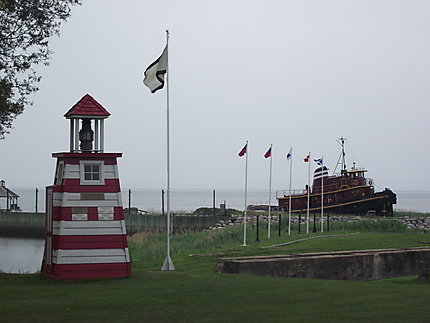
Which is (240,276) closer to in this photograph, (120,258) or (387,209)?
(120,258)

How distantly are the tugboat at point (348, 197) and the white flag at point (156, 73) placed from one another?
143ft

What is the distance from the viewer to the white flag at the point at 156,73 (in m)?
21.4

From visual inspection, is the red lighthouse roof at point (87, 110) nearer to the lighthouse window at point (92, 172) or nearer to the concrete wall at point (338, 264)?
the lighthouse window at point (92, 172)

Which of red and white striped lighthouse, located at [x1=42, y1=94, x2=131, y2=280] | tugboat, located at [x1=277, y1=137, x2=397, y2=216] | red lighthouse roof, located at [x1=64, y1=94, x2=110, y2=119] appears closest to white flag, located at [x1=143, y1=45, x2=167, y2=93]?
red lighthouse roof, located at [x1=64, y1=94, x2=110, y2=119]

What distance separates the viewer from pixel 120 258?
17891 millimetres

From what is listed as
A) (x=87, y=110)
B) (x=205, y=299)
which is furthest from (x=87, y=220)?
(x=205, y=299)

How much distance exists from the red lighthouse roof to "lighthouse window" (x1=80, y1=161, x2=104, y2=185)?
4.65 ft

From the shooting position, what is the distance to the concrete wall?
1958cm

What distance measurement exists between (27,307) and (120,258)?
4802 millimetres

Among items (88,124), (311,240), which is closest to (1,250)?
(311,240)

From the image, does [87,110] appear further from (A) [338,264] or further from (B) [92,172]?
(A) [338,264]

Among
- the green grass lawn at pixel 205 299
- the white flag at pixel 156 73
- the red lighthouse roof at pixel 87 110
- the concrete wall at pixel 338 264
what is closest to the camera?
the green grass lawn at pixel 205 299

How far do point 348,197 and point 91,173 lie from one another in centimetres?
5210

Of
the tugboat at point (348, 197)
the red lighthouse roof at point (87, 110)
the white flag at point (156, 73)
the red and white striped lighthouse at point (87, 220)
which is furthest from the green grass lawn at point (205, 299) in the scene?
the tugboat at point (348, 197)
